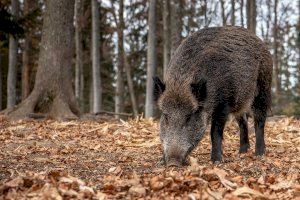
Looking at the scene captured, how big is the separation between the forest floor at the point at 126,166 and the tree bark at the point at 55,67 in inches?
46.3

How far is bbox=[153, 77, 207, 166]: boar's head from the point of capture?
225 inches

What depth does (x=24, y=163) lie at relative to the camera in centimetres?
647

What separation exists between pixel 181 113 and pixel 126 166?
1.00 m

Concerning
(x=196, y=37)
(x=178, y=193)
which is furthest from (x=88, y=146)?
(x=178, y=193)

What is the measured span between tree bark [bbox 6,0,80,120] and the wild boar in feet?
21.4

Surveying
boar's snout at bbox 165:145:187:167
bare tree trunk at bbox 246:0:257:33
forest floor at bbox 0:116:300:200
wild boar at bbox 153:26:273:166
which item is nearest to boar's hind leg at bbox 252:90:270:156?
wild boar at bbox 153:26:273:166

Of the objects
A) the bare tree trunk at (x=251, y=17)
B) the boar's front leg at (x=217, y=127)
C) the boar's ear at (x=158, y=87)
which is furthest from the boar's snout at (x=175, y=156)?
the bare tree trunk at (x=251, y=17)

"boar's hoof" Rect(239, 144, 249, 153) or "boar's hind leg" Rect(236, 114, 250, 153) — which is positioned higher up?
"boar's hind leg" Rect(236, 114, 250, 153)

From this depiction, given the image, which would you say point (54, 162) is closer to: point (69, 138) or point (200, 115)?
point (200, 115)

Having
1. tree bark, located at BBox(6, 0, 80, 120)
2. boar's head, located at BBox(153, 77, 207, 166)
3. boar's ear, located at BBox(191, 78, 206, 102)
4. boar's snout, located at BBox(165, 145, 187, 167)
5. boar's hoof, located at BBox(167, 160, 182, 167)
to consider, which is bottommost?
boar's hoof, located at BBox(167, 160, 182, 167)

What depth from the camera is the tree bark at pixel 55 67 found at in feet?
43.0

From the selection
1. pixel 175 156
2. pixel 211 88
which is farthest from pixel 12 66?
pixel 175 156

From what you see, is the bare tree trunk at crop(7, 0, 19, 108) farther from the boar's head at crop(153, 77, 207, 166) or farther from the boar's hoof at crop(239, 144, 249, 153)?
the boar's head at crop(153, 77, 207, 166)

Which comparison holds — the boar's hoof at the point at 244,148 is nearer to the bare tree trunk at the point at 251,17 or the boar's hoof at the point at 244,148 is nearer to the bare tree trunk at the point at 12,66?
the bare tree trunk at the point at 251,17
